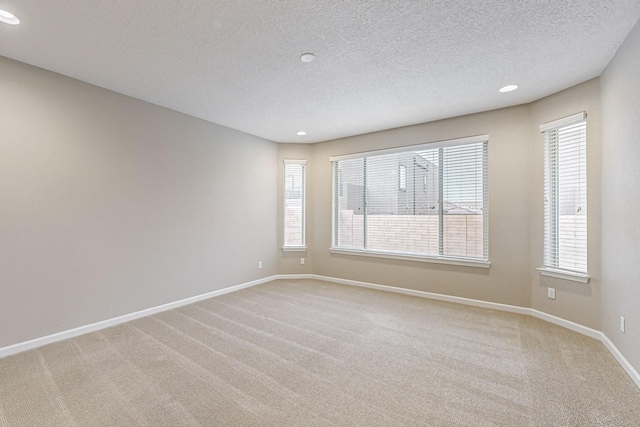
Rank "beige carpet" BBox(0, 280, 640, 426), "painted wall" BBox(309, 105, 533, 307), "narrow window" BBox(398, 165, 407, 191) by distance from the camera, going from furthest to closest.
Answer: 1. "narrow window" BBox(398, 165, 407, 191)
2. "painted wall" BBox(309, 105, 533, 307)
3. "beige carpet" BBox(0, 280, 640, 426)

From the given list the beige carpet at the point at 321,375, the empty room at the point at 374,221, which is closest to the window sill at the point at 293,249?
the empty room at the point at 374,221

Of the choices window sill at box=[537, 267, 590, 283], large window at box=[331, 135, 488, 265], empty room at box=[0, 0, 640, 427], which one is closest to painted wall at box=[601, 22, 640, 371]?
empty room at box=[0, 0, 640, 427]

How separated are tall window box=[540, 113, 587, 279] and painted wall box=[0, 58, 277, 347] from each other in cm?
432

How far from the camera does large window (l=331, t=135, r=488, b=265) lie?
12.9 ft

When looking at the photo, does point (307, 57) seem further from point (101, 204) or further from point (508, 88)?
point (101, 204)

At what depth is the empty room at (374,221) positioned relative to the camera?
194 cm

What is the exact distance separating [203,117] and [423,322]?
4.02 m

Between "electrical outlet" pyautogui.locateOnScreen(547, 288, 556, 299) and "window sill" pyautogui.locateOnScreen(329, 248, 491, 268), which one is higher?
"window sill" pyautogui.locateOnScreen(329, 248, 491, 268)

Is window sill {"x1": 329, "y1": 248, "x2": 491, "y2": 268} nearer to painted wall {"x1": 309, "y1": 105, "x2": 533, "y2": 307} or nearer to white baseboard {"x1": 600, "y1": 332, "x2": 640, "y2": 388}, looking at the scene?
painted wall {"x1": 309, "y1": 105, "x2": 533, "y2": 307}

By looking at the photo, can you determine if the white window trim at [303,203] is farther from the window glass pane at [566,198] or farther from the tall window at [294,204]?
the window glass pane at [566,198]

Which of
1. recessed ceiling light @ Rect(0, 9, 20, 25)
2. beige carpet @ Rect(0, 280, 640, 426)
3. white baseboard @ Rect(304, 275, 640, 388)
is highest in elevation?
recessed ceiling light @ Rect(0, 9, 20, 25)

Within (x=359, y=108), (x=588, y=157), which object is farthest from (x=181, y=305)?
(x=588, y=157)

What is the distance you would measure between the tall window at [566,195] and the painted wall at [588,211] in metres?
0.06

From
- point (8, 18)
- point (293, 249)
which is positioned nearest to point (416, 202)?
point (293, 249)
